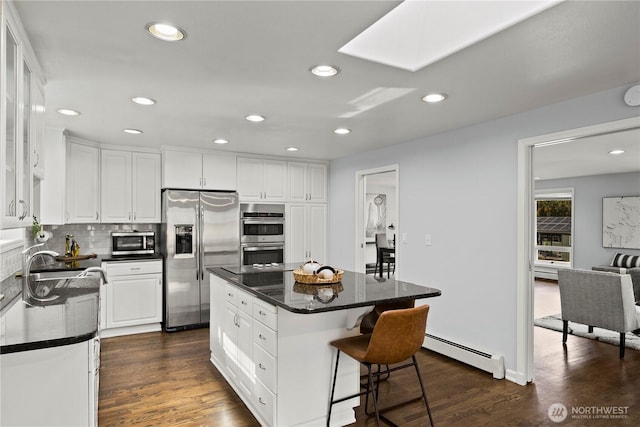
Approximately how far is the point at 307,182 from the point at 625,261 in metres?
5.89

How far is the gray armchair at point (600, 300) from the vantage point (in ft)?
13.3

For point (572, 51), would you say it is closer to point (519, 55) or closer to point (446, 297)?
point (519, 55)

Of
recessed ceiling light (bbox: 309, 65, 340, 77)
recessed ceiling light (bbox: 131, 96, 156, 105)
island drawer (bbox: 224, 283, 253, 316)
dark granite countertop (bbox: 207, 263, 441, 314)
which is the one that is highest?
recessed ceiling light (bbox: 309, 65, 340, 77)

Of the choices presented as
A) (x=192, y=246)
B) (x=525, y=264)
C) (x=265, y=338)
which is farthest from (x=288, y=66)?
(x=192, y=246)

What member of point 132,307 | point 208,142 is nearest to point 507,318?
point 208,142

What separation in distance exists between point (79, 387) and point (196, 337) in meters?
2.99

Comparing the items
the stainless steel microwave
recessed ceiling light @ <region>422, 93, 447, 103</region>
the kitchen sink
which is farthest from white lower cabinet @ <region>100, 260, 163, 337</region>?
recessed ceiling light @ <region>422, 93, 447, 103</region>

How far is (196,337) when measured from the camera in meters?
4.57

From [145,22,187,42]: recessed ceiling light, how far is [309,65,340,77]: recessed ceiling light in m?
0.77

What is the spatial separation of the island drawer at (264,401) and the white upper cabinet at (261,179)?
3.16m

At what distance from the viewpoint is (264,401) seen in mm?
2543

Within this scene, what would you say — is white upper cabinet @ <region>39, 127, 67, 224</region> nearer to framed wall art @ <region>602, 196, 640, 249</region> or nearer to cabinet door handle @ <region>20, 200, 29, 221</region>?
cabinet door handle @ <region>20, 200, 29, 221</region>

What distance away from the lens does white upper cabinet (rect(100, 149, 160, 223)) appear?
4.79 meters

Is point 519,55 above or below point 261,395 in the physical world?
above
